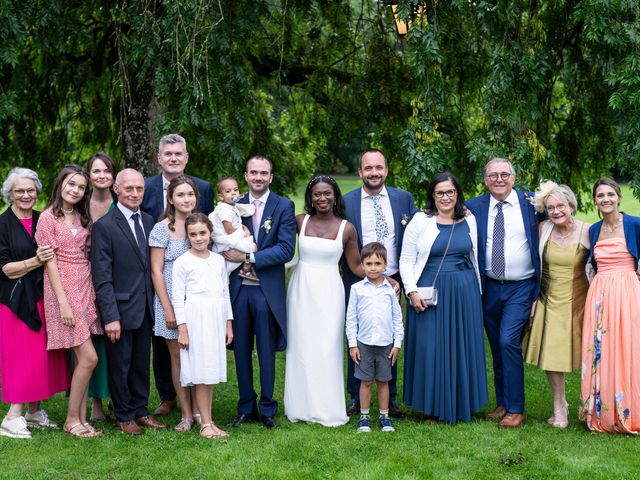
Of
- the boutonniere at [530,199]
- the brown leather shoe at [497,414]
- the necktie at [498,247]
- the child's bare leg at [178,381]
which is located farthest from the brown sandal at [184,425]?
the boutonniere at [530,199]

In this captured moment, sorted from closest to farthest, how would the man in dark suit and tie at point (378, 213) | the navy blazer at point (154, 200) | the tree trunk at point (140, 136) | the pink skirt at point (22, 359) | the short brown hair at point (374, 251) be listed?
1. the pink skirt at point (22, 359)
2. the short brown hair at point (374, 251)
3. the navy blazer at point (154, 200)
4. the man in dark suit and tie at point (378, 213)
5. the tree trunk at point (140, 136)

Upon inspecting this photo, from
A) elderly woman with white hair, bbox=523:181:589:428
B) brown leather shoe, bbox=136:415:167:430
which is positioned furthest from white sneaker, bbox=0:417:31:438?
elderly woman with white hair, bbox=523:181:589:428

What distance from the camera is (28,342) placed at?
19.8 feet

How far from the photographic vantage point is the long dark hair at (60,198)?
5953 millimetres

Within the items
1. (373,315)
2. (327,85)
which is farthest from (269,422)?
(327,85)

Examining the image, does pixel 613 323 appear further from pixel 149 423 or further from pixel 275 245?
pixel 149 423

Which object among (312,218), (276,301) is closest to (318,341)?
(276,301)

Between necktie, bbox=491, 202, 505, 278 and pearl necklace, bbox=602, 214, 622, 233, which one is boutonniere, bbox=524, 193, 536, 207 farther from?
pearl necklace, bbox=602, 214, 622, 233

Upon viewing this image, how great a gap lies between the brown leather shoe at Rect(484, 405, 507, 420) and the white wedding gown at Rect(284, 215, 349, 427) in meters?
1.16

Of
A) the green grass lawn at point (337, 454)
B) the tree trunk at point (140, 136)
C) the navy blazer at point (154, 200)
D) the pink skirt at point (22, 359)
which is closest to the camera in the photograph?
the green grass lawn at point (337, 454)

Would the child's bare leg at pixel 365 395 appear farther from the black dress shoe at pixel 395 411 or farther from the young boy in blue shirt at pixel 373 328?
the black dress shoe at pixel 395 411

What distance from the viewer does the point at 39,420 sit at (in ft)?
20.9

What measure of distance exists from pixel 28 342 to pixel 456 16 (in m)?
4.73

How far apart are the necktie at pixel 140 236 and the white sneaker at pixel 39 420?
1510 mm
